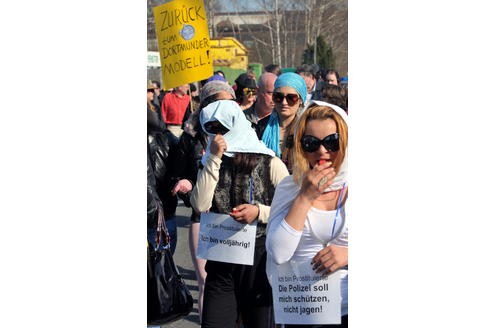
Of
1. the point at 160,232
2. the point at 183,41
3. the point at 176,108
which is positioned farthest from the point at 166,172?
the point at 176,108

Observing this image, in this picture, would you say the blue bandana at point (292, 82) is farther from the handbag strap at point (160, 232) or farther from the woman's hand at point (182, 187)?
the woman's hand at point (182, 187)

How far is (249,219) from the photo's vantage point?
418cm

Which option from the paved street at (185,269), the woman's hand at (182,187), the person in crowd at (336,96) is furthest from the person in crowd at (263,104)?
the paved street at (185,269)

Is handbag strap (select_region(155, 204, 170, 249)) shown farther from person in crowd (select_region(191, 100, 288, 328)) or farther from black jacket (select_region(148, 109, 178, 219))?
black jacket (select_region(148, 109, 178, 219))

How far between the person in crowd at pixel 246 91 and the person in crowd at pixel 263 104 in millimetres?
818

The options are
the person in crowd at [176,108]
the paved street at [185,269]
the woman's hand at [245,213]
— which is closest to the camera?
the woman's hand at [245,213]

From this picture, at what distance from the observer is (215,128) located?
4.25 m

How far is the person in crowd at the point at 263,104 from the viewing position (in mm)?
4902

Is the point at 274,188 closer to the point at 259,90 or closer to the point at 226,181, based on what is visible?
the point at 226,181

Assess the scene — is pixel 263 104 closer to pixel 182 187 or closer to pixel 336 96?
pixel 336 96

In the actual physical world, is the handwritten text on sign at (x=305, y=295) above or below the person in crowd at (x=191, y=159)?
below
